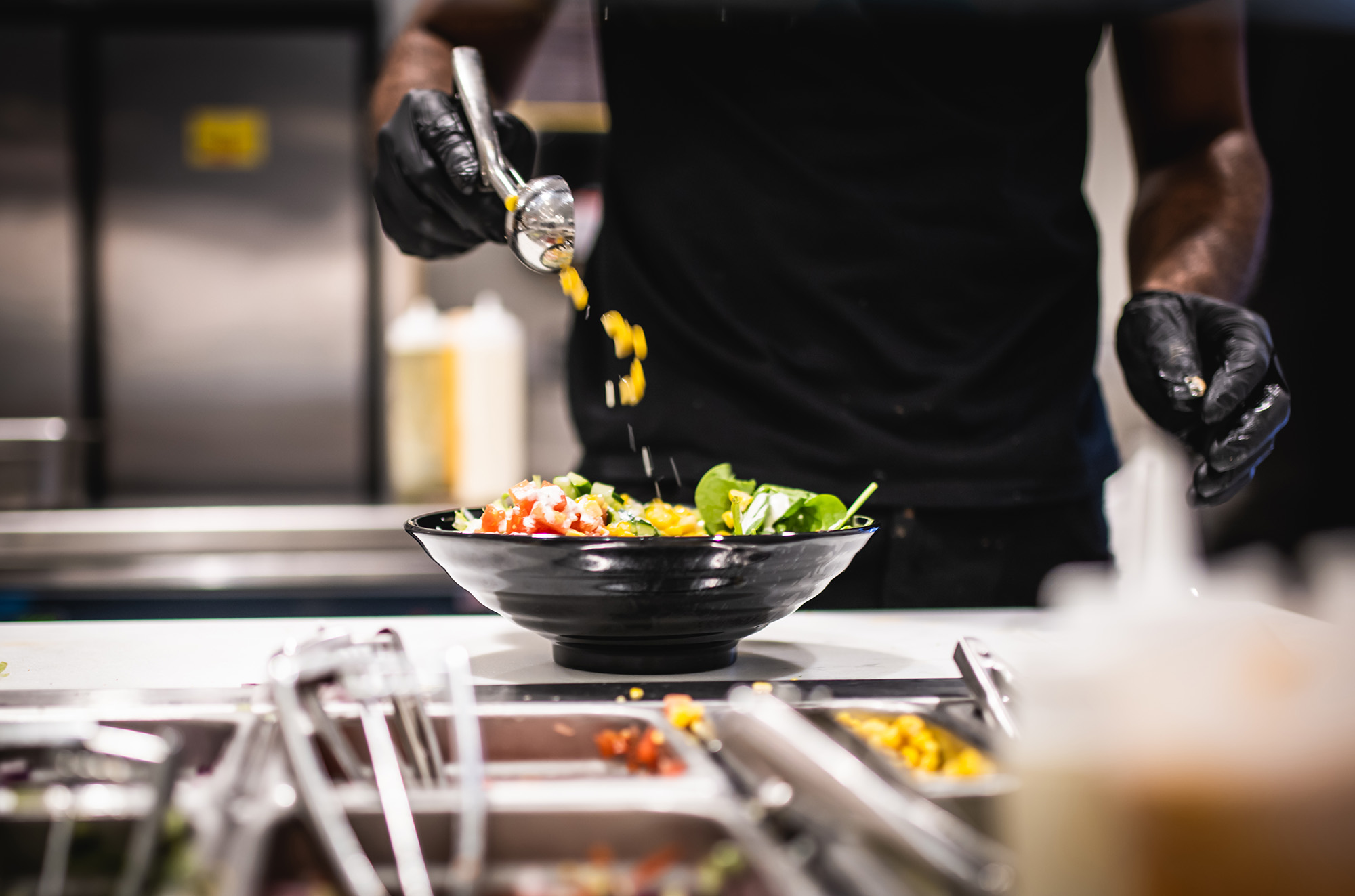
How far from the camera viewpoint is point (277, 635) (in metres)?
1.07

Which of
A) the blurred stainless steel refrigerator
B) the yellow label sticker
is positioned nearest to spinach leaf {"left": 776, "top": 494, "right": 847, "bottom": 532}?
the blurred stainless steel refrigerator

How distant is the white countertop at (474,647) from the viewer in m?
0.88

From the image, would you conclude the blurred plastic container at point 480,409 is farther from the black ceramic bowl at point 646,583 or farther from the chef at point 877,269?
the black ceramic bowl at point 646,583

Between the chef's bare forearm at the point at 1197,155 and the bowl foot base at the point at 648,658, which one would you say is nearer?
the bowl foot base at the point at 648,658

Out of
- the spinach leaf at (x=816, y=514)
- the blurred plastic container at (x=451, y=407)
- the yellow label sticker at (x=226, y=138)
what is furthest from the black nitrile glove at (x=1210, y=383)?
the yellow label sticker at (x=226, y=138)

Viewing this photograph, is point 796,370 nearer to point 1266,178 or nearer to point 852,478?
point 852,478

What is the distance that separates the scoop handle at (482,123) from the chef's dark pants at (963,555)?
2.15 ft

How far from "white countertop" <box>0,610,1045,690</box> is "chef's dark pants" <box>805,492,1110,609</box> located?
0.17m

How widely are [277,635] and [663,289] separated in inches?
27.9

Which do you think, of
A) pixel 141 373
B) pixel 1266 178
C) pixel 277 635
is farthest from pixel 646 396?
pixel 141 373

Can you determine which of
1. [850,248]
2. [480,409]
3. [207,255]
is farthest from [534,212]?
[207,255]

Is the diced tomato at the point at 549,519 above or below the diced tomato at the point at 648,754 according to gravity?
above

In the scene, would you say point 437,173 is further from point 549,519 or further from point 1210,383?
point 1210,383

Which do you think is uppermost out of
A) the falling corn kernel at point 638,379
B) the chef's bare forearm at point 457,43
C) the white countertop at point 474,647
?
the chef's bare forearm at point 457,43
